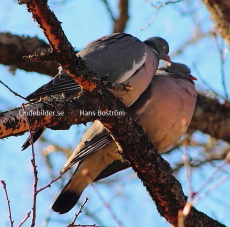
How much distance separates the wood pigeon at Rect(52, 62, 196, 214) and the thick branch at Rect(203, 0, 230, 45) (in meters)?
0.82

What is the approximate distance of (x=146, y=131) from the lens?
12.5 feet

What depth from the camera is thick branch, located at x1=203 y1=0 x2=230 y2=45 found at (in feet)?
14.3

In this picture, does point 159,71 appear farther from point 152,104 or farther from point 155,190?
point 155,190

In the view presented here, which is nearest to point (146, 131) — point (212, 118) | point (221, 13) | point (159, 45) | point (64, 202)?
point (64, 202)

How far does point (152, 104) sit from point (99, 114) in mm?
1066

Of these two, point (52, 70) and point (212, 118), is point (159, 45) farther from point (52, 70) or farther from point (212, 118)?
point (52, 70)

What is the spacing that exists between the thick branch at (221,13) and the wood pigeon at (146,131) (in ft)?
2.70

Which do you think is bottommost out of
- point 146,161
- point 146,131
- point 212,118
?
point 212,118

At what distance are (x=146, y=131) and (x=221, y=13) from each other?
1432 mm

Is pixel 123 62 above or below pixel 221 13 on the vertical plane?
above

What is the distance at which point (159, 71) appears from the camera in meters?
4.39

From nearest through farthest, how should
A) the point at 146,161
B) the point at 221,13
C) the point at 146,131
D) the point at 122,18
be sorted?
1. the point at 146,161
2. the point at 146,131
3. the point at 221,13
4. the point at 122,18

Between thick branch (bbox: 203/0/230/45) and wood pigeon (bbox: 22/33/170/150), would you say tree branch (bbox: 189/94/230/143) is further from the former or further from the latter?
wood pigeon (bbox: 22/33/170/150)

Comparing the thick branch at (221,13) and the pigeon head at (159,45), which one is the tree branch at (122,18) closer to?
the pigeon head at (159,45)
